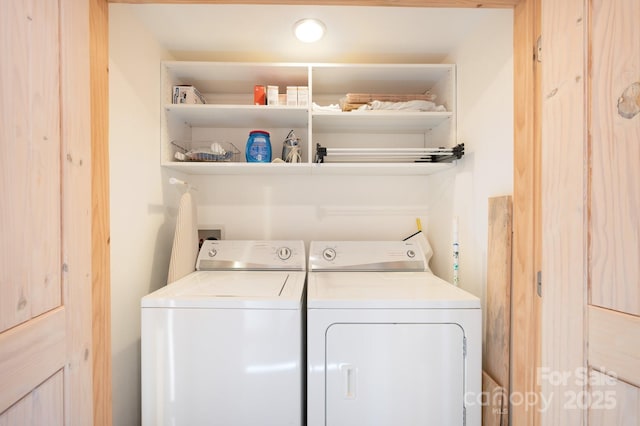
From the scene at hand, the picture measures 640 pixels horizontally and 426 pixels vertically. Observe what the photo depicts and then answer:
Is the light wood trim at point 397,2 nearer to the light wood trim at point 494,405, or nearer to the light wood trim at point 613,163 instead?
the light wood trim at point 613,163

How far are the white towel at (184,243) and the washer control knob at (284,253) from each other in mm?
560

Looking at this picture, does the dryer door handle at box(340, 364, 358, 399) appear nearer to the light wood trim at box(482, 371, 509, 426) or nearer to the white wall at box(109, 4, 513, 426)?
the light wood trim at box(482, 371, 509, 426)

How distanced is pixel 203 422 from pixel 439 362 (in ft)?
3.51

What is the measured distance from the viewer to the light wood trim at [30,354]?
578 millimetres

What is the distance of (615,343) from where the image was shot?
0.67 m

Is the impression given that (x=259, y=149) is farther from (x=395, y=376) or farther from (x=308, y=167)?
(x=395, y=376)

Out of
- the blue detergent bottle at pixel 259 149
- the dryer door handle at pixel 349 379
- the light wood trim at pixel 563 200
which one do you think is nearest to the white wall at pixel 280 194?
the blue detergent bottle at pixel 259 149

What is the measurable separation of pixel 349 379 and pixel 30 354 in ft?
3.49

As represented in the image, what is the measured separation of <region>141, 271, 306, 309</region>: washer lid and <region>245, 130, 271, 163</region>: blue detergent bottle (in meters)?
0.74

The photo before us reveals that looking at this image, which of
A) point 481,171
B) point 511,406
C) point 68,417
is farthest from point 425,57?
point 68,417

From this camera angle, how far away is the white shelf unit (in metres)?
1.71

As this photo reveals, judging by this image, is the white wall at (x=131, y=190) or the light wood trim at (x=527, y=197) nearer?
the light wood trim at (x=527, y=197)

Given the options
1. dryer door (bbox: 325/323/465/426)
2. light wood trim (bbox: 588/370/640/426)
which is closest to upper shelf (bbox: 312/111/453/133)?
dryer door (bbox: 325/323/465/426)

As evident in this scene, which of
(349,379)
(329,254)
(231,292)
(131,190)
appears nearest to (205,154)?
(131,190)
